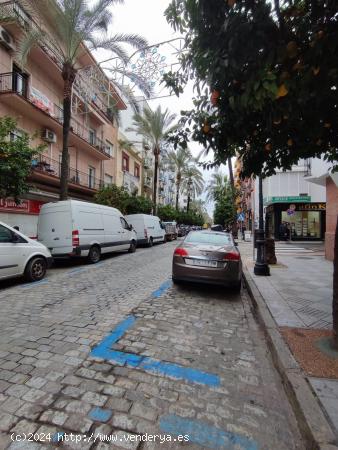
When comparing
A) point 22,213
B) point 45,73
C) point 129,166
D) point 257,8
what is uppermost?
point 45,73

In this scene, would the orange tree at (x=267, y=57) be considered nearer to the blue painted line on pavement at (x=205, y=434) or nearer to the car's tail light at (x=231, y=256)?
the blue painted line on pavement at (x=205, y=434)

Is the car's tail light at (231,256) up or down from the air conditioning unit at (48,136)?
down

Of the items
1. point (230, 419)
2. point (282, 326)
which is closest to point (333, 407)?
point (230, 419)

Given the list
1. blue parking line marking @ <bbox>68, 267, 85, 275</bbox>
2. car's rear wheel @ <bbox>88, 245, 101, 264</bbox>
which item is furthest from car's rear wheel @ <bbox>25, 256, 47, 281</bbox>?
car's rear wheel @ <bbox>88, 245, 101, 264</bbox>

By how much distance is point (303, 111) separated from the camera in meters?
3.04

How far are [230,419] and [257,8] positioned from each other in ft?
11.6

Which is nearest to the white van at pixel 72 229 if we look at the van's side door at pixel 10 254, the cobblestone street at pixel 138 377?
the van's side door at pixel 10 254

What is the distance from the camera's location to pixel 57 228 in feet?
32.1

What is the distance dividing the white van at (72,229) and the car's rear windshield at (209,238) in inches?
189

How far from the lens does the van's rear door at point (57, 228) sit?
9609 millimetres

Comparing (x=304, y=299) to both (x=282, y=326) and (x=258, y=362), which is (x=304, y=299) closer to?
(x=282, y=326)

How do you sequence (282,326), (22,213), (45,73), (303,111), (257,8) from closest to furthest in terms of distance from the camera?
1. (257,8)
2. (303,111)
3. (282,326)
4. (22,213)
5. (45,73)

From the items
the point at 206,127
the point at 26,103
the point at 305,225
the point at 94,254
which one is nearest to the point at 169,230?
the point at 305,225

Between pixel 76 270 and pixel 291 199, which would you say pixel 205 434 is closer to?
pixel 76 270
